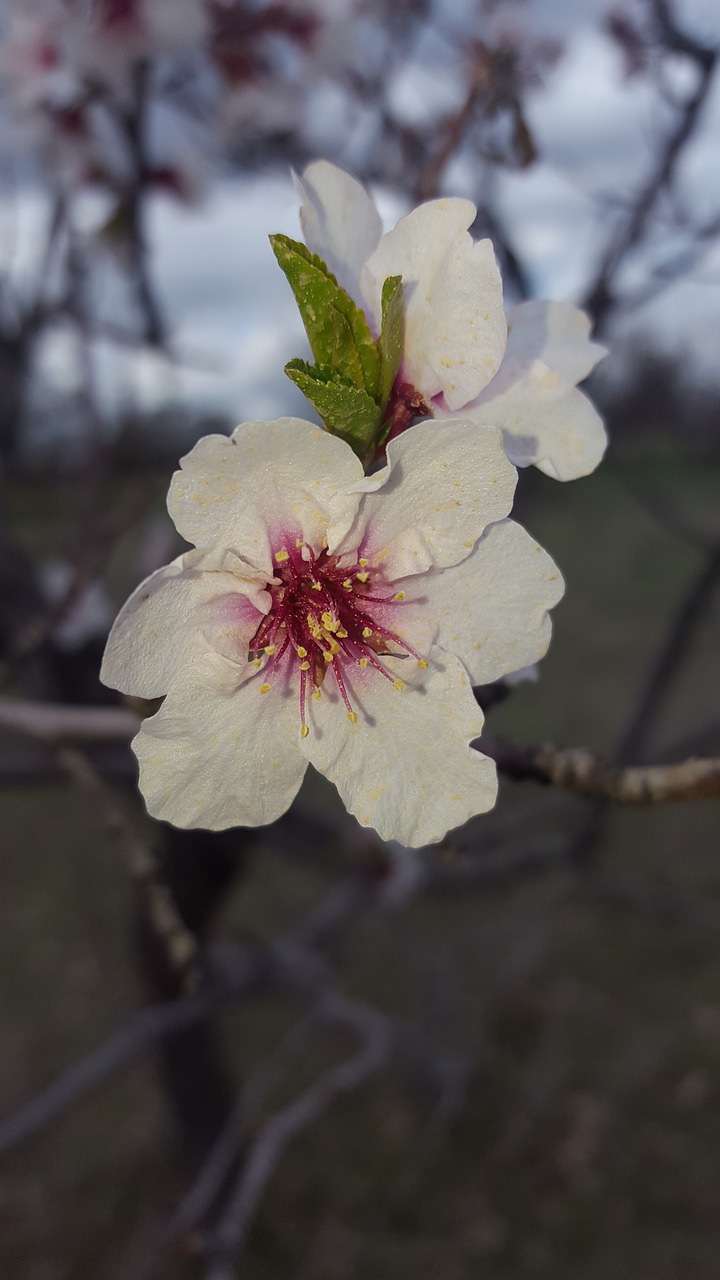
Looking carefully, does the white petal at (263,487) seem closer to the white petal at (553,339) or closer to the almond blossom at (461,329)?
the almond blossom at (461,329)

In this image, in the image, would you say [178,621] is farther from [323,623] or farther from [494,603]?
[494,603]

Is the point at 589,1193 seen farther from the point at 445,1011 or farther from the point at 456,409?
the point at 456,409

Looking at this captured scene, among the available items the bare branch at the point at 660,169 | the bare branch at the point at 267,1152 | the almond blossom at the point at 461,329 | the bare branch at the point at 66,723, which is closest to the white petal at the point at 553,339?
the almond blossom at the point at 461,329

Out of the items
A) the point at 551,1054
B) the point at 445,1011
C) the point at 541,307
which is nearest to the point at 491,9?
the point at 541,307

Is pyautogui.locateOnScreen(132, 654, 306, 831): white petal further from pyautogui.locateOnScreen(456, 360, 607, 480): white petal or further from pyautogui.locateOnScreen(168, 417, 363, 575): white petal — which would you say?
pyautogui.locateOnScreen(456, 360, 607, 480): white petal

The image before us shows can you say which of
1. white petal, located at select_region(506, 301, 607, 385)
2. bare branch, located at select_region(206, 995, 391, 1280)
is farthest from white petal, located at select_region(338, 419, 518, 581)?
bare branch, located at select_region(206, 995, 391, 1280)

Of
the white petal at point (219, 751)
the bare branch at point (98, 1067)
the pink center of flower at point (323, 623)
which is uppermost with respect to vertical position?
the pink center of flower at point (323, 623)

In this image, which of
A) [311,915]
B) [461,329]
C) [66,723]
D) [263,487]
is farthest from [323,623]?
[311,915]
